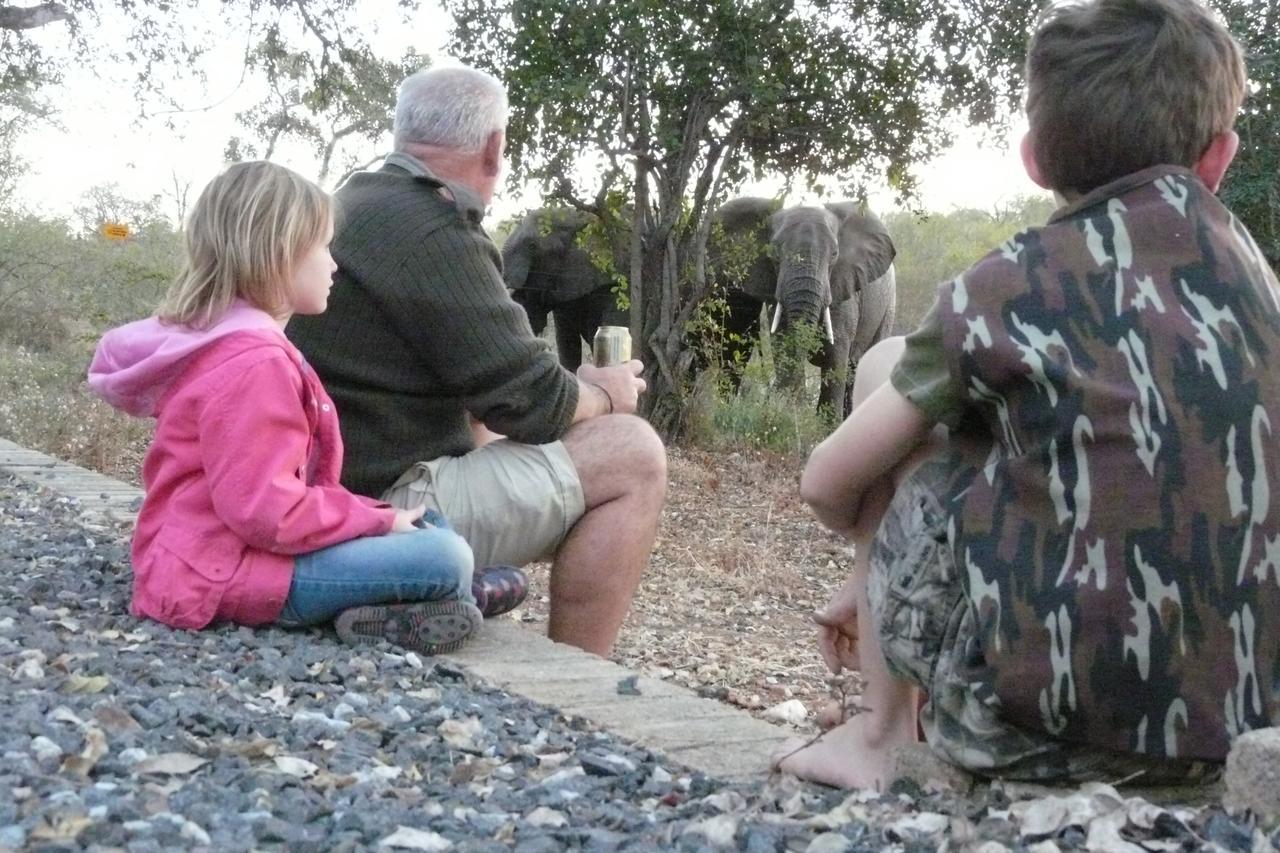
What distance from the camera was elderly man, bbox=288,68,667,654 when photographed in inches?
141

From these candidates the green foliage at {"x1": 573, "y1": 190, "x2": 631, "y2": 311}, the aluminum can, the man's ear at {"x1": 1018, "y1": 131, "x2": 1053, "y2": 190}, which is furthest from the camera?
the green foliage at {"x1": 573, "y1": 190, "x2": 631, "y2": 311}

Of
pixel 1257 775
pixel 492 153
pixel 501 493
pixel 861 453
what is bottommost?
pixel 1257 775

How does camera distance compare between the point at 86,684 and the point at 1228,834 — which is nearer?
the point at 1228,834

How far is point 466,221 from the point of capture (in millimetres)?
3668

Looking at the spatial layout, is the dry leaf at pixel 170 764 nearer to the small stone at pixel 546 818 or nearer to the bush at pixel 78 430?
the small stone at pixel 546 818

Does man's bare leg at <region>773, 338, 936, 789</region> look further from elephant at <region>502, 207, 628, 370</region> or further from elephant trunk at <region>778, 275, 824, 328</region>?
elephant at <region>502, 207, 628, 370</region>

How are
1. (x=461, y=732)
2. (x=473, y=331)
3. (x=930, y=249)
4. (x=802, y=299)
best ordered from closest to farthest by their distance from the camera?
(x=461, y=732)
(x=473, y=331)
(x=802, y=299)
(x=930, y=249)

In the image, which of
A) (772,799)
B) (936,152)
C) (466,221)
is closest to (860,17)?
(936,152)

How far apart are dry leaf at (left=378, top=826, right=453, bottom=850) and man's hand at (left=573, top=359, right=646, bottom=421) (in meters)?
2.04

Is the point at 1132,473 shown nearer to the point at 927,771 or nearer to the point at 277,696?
the point at 927,771

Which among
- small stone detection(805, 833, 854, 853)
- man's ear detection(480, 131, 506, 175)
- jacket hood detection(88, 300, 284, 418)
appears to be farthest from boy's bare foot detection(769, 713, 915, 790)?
man's ear detection(480, 131, 506, 175)

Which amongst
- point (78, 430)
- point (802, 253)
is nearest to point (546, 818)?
point (78, 430)

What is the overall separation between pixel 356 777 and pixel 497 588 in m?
1.47

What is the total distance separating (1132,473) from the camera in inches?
77.3
